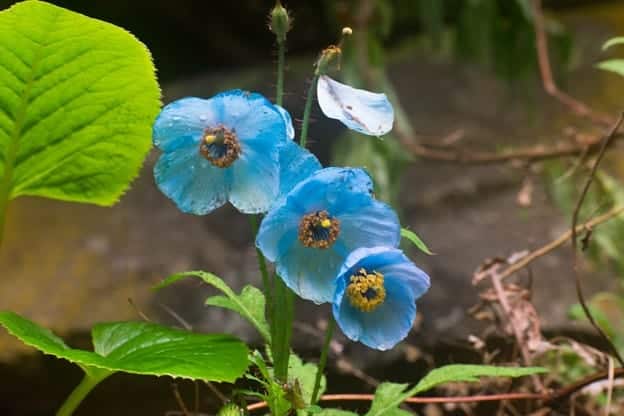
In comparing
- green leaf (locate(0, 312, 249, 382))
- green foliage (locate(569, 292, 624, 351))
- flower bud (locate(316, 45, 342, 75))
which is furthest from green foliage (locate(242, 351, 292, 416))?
green foliage (locate(569, 292, 624, 351))

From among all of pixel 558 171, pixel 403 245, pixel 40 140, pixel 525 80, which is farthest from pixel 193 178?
pixel 525 80

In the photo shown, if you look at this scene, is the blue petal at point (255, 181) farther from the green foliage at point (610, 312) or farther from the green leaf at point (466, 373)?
the green foliage at point (610, 312)

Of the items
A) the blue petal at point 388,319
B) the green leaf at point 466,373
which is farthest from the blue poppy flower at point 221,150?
the green leaf at point 466,373

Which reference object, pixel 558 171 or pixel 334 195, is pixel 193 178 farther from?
pixel 558 171

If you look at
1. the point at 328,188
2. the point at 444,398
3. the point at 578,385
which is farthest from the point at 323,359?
the point at 578,385

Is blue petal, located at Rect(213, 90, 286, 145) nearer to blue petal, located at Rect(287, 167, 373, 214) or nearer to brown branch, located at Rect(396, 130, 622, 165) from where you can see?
blue petal, located at Rect(287, 167, 373, 214)
